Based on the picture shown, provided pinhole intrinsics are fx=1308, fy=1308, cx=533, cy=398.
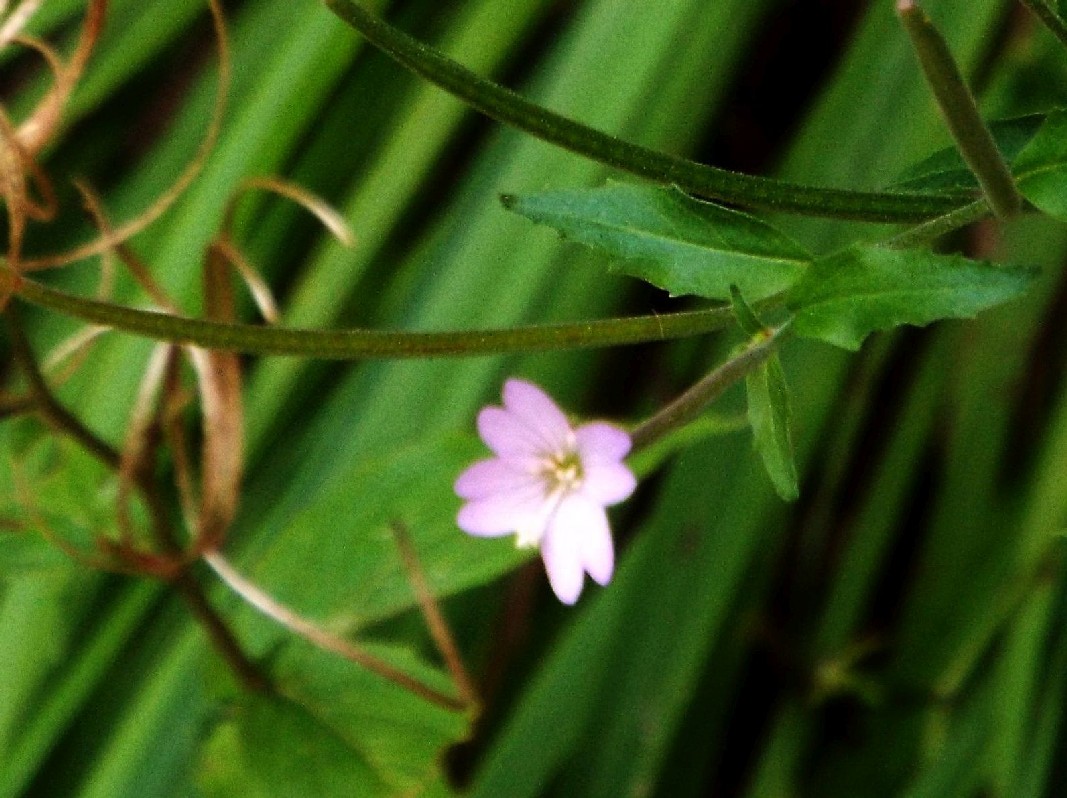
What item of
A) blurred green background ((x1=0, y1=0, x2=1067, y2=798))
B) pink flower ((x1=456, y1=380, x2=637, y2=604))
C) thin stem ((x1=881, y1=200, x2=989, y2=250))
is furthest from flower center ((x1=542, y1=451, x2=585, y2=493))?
blurred green background ((x1=0, y1=0, x2=1067, y2=798))

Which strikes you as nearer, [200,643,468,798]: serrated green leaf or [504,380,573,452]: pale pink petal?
[504,380,573,452]: pale pink petal

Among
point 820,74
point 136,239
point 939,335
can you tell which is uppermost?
point 820,74

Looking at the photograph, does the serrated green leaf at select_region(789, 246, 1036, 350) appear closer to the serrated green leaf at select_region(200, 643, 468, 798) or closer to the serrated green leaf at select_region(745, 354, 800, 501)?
the serrated green leaf at select_region(745, 354, 800, 501)

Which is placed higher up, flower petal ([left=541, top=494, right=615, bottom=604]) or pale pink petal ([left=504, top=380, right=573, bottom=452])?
pale pink petal ([left=504, top=380, right=573, bottom=452])

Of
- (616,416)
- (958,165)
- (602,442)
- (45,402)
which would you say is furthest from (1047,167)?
(616,416)

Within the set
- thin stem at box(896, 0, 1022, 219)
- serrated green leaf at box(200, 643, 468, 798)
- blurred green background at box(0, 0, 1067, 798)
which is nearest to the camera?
thin stem at box(896, 0, 1022, 219)

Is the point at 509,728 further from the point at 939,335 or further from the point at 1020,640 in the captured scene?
the point at 939,335

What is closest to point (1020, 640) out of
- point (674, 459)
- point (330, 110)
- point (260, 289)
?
point (674, 459)
